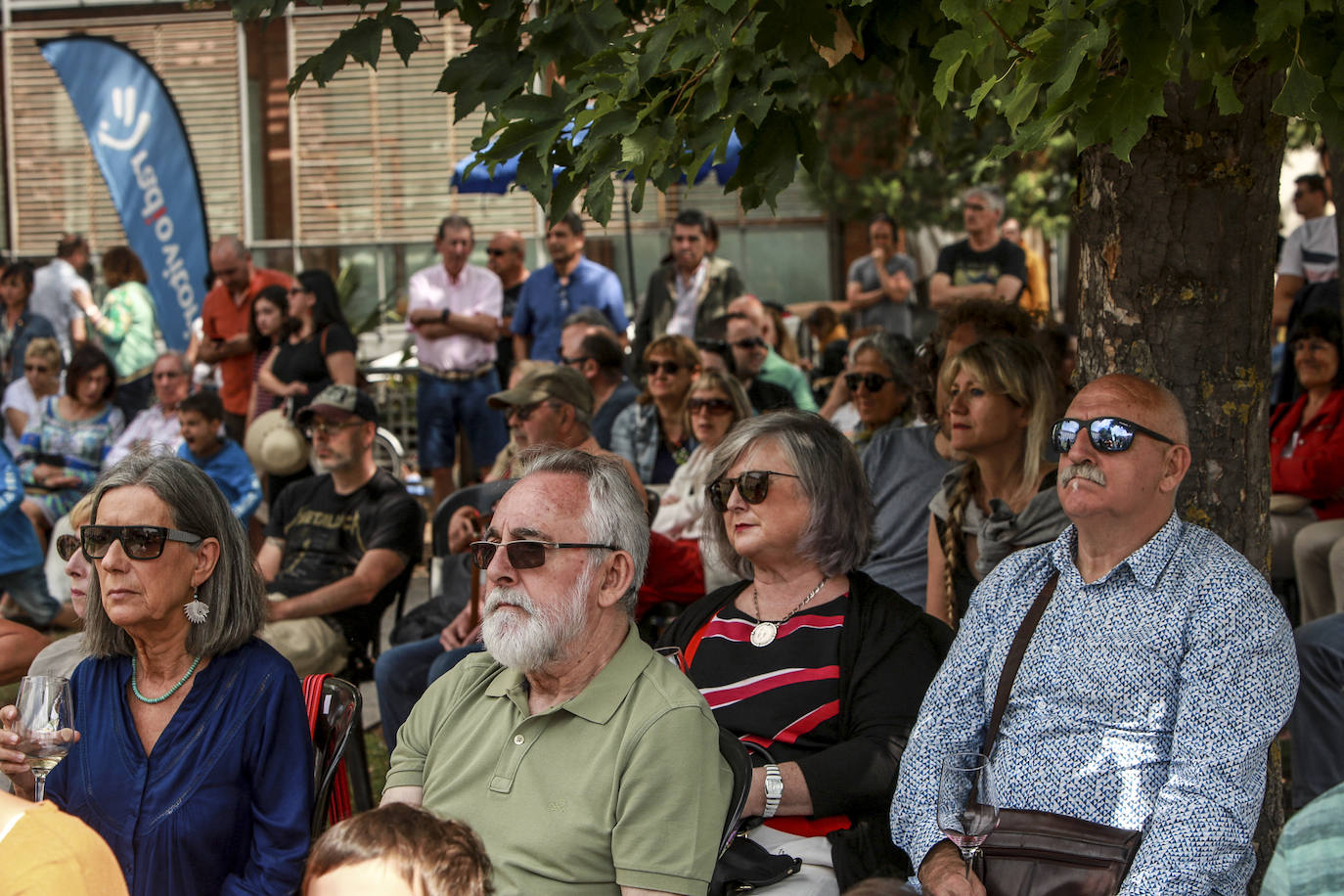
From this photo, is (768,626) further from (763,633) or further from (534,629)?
(534,629)

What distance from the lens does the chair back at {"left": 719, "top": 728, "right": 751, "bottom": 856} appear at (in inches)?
122

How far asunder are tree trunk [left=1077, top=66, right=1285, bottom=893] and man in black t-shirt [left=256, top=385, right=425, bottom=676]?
323 cm

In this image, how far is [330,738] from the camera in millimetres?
3645

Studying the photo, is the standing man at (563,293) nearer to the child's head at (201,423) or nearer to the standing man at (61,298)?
the child's head at (201,423)

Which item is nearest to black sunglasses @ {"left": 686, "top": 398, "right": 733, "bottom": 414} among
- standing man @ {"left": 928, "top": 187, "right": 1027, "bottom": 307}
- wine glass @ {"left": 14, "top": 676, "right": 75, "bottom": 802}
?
wine glass @ {"left": 14, "top": 676, "right": 75, "bottom": 802}

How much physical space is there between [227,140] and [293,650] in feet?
46.9

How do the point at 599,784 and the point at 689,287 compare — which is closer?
the point at 599,784

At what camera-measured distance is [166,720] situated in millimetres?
3504

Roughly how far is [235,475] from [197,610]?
4.83 meters

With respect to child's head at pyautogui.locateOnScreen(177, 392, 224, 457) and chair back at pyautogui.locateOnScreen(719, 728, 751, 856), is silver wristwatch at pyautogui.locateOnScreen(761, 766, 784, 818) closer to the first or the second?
chair back at pyautogui.locateOnScreen(719, 728, 751, 856)

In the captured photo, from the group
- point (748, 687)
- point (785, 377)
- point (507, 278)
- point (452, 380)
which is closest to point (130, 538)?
point (748, 687)

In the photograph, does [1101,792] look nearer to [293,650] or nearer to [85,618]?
[85,618]

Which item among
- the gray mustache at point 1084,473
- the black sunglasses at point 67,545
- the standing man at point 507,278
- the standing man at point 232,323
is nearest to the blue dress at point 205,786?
the black sunglasses at point 67,545

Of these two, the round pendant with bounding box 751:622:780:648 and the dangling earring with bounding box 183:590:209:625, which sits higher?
the dangling earring with bounding box 183:590:209:625
